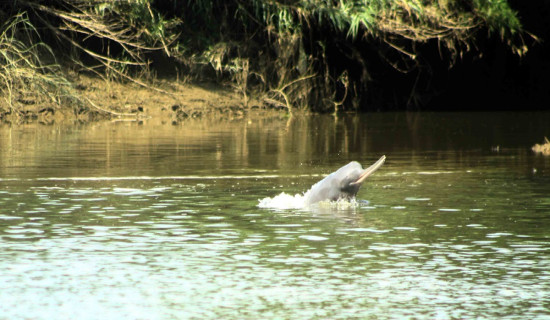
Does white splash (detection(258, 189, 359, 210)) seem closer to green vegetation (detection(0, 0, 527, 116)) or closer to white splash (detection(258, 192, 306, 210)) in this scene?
white splash (detection(258, 192, 306, 210))

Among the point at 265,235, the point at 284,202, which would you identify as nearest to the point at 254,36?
the point at 284,202

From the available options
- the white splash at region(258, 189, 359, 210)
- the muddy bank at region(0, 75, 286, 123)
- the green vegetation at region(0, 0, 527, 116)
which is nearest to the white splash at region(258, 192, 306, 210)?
the white splash at region(258, 189, 359, 210)

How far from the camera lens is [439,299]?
7.62 metres

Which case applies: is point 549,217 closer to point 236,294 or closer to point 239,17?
point 236,294

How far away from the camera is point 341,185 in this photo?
12000 mm

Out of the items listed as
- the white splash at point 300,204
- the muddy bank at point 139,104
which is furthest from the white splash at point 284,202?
the muddy bank at point 139,104

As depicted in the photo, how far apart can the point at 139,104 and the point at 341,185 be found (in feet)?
53.6

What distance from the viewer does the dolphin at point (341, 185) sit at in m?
12.0

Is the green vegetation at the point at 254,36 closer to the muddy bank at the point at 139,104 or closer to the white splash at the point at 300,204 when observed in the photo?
the muddy bank at the point at 139,104

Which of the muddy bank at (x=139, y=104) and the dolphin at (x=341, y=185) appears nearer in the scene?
the dolphin at (x=341, y=185)

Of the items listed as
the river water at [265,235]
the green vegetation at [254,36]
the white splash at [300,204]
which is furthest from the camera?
the green vegetation at [254,36]

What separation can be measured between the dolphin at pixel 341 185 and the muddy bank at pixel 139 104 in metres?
14.0

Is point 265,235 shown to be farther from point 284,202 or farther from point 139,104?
point 139,104

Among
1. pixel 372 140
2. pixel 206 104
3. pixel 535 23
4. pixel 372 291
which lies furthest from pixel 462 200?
pixel 535 23
